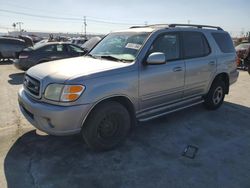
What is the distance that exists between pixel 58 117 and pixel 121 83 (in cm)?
104

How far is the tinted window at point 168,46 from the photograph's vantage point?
4.26 meters

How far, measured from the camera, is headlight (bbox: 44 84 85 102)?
3236mm

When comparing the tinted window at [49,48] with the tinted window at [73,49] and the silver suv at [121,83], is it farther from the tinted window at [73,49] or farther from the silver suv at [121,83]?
the silver suv at [121,83]

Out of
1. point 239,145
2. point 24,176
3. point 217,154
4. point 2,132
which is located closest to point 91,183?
point 24,176

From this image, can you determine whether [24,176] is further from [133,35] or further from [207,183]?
[133,35]

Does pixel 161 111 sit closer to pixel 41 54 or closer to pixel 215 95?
pixel 215 95

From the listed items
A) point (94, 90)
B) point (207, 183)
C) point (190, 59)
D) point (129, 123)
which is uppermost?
point (190, 59)

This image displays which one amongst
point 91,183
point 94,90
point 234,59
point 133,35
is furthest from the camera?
point 234,59

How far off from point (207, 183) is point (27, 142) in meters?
2.86

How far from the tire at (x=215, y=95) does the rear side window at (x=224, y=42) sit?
76 centimetres

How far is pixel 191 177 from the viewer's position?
3.22m

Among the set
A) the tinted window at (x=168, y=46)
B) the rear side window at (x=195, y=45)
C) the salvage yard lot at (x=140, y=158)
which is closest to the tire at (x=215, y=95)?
the salvage yard lot at (x=140, y=158)

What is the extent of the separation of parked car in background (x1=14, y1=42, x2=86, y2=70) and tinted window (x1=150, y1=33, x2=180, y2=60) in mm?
6602

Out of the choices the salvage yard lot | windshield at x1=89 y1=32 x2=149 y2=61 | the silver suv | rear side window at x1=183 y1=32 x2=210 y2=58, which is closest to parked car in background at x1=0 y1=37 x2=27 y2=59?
the salvage yard lot
